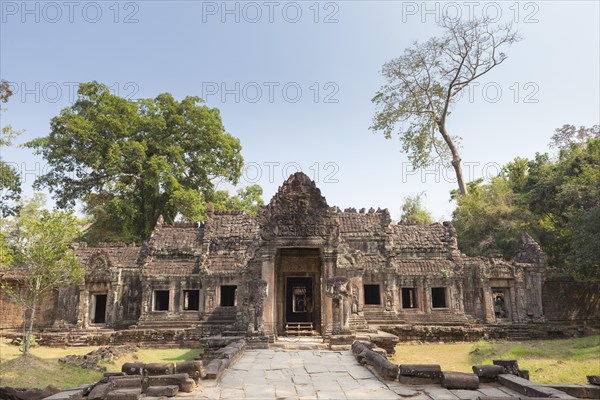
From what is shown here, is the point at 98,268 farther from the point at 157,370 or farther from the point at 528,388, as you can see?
the point at 528,388

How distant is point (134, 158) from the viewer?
30312 millimetres

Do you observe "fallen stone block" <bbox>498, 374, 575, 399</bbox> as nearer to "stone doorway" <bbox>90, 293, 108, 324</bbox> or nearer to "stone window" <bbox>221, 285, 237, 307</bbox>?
"stone window" <bbox>221, 285, 237, 307</bbox>

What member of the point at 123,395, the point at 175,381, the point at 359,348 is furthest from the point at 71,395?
the point at 359,348

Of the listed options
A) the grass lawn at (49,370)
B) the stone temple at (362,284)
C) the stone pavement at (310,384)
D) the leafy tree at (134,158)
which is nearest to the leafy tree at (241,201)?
the leafy tree at (134,158)

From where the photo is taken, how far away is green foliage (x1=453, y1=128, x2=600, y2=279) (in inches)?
793

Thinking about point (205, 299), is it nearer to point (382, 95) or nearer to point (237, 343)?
point (237, 343)

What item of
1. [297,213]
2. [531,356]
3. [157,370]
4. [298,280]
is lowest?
[531,356]

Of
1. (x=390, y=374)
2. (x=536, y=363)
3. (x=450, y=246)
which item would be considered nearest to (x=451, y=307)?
(x=450, y=246)

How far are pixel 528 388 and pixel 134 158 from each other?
93.6 feet

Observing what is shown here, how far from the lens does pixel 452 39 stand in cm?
3186

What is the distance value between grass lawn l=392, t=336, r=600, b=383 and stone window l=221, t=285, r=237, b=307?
8.27 metres

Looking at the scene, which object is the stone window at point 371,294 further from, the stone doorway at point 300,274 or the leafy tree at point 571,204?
the leafy tree at point 571,204

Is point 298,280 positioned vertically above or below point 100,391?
above

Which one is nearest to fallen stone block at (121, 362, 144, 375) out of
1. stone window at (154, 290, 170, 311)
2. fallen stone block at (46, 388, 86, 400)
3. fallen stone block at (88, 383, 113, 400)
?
fallen stone block at (88, 383, 113, 400)
